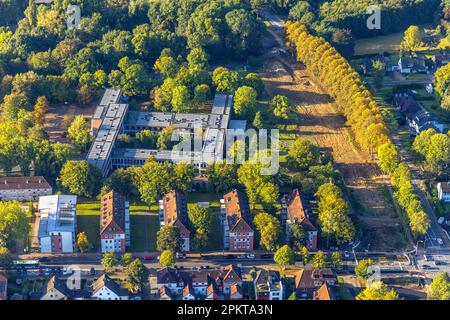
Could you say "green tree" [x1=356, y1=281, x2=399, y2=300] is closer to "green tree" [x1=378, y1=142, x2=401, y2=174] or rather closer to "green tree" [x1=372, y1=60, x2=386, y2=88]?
"green tree" [x1=378, y1=142, x2=401, y2=174]

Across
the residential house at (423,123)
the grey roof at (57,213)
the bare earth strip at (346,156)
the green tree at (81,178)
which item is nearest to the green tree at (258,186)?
the bare earth strip at (346,156)

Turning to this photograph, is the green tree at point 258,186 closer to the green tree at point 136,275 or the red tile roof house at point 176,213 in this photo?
the red tile roof house at point 176,213

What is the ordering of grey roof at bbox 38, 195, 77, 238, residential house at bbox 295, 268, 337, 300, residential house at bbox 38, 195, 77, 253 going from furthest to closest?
grey roof at bbox 38, 195, 77, 238 < residential house at bbox 38, 195, 77, 253 < residential house at bbox 295, 268, 337, 300

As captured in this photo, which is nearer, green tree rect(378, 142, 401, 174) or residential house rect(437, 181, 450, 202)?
residential house rect(437, 181, 450, 202)

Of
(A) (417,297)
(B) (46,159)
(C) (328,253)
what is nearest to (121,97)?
(B) (46,159)

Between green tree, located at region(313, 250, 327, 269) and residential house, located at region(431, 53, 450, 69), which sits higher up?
residential house, located at region(431, 53, 450, 69)

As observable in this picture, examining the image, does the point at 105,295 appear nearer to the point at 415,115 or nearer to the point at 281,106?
the point at 281,106

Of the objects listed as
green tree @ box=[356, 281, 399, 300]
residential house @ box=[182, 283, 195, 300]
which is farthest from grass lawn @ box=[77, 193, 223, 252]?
green tree @ box=[356, 281, 399, 300]

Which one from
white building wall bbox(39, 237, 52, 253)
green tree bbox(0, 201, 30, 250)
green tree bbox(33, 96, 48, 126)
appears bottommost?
white building wall bbox(39, 237, 52, 253)
